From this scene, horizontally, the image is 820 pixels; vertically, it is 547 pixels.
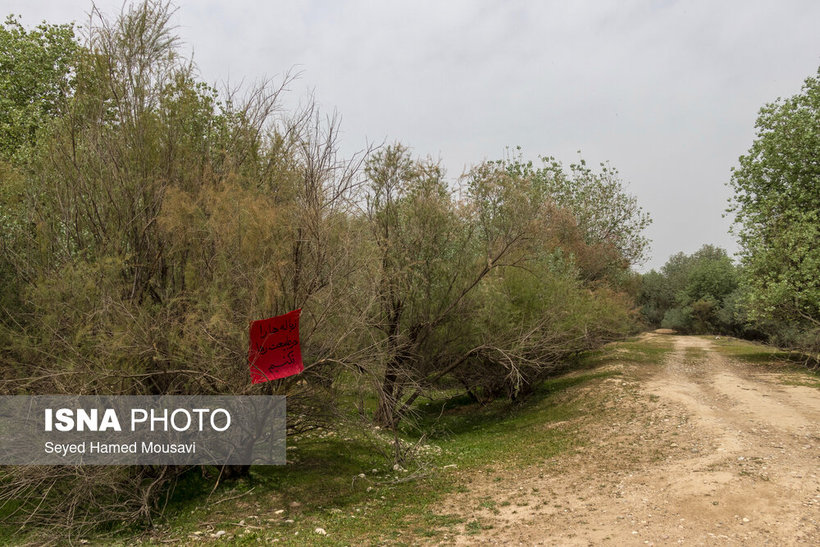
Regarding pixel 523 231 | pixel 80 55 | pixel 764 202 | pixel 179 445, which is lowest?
pixel 179 445

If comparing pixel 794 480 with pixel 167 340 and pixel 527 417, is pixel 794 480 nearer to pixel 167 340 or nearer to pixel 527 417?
pixel 527 417

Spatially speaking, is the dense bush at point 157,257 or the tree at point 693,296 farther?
the tree at point 693,296

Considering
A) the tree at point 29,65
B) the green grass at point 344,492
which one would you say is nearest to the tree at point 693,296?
the green grass at point 344,492

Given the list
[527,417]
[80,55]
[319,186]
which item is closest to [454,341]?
[527,417]

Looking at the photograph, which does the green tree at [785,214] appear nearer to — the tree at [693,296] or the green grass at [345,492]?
the green grass at [345,492]

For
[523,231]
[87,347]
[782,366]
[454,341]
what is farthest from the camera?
[782,366]

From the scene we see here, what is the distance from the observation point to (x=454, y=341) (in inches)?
→ 593

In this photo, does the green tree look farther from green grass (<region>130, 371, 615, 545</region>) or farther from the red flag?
the red flag

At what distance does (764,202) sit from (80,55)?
21.2 metres

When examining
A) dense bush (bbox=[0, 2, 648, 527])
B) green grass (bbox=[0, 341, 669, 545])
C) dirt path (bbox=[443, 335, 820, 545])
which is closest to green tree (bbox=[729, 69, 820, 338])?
dirt path (bbox=[443, 335, 820, 545])
